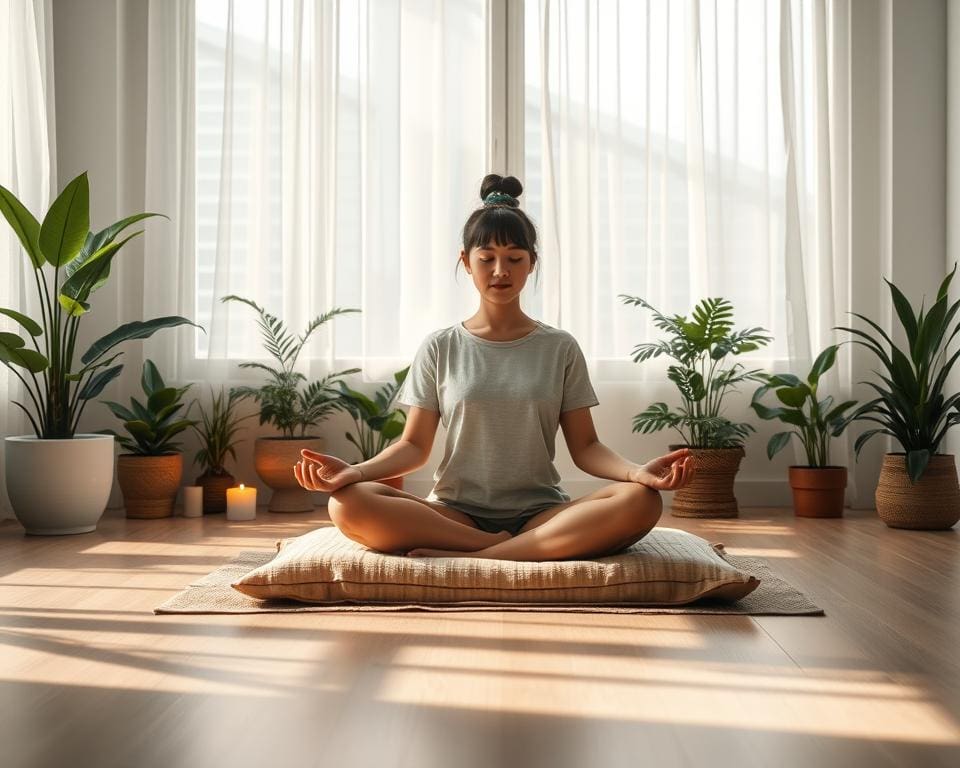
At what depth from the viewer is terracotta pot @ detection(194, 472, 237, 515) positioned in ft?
13.2

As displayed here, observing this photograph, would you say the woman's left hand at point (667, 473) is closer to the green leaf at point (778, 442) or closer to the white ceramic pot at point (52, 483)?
the green leaf at point (778, 442)

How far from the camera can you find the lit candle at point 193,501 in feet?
12.8

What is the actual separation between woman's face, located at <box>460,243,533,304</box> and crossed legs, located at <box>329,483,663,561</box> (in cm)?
53

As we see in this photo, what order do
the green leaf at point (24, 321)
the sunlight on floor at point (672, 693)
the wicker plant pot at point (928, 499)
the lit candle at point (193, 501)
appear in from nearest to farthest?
the sunlight on floor at point (672, 693), the green leaf at point (24, 321), the wicker plant pot at point (928, 499), the lit candle at point (193, 501)

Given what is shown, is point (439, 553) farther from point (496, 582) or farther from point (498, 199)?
point (498, 199)

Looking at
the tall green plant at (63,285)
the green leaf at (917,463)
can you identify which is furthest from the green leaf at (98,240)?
the green leaf at (917,463)

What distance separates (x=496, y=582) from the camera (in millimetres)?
2154

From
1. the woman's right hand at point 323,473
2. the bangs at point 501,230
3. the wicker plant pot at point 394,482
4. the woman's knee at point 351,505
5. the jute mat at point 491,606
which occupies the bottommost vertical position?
the jute mat at point 491,606

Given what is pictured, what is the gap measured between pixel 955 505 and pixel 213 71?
330cm

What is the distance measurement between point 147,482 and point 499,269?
6.45ft

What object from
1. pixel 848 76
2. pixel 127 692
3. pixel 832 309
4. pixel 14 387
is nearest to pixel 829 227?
pixel 832 309

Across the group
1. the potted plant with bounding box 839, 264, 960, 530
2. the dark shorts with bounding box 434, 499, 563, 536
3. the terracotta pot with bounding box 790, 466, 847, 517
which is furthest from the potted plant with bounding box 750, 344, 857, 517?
the dark shorts with bounding box 434, 499, 563, 536

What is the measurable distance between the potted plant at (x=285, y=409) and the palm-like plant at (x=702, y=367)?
1.19 metres

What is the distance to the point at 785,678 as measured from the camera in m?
1.58
